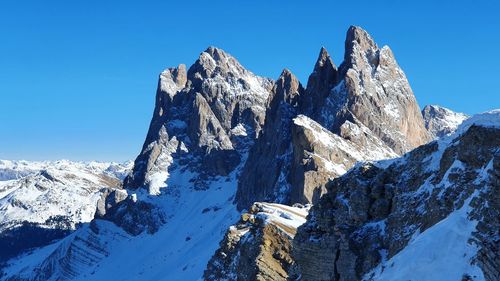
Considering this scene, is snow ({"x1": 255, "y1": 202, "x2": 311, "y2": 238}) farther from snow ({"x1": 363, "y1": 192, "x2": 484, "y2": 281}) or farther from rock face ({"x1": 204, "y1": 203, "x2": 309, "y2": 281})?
snow ({"x1": 363, "y1": 192, "x2": 484, "y2": 281})

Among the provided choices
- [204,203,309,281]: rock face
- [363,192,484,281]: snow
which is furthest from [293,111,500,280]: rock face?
[204,203,309,281]: rock face

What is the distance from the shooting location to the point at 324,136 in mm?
168125

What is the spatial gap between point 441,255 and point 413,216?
8.68 meters

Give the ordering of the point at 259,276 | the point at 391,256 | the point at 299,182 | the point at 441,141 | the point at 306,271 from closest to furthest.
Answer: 1. the point at 391,256
2. the point at 441,141
3. the point at 306,271
4. the point at 259,276
5. the point at 299,182

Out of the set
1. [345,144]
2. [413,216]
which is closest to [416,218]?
[413,216]

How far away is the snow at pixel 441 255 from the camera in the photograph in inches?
1618

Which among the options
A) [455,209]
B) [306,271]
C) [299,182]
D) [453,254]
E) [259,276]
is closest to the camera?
[453,254]

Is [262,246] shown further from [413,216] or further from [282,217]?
[413,216]

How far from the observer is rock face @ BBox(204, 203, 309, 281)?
80.8 m

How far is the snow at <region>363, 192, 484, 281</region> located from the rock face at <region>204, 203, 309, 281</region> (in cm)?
2915

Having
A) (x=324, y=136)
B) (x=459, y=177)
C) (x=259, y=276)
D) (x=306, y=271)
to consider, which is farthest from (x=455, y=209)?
(x=324, y=136)

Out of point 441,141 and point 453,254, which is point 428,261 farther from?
point 441,141

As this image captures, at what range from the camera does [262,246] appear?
82.3 metres

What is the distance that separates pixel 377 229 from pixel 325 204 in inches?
324
